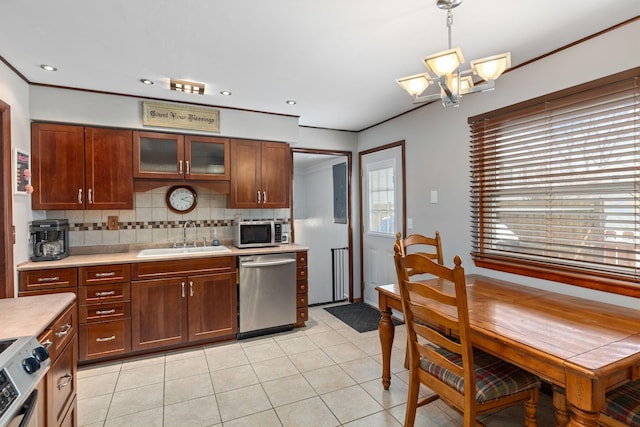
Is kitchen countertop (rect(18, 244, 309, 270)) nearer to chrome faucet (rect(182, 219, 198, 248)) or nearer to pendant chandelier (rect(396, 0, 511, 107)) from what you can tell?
chrome faucet (rect(182, 219, 198, 248))

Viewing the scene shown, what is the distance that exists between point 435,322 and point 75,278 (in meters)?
2.83

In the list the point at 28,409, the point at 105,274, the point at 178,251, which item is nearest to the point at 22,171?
the point at 105,274

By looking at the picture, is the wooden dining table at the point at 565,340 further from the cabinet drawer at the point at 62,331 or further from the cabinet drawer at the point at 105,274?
the cabinet drawer at the point at 105,274

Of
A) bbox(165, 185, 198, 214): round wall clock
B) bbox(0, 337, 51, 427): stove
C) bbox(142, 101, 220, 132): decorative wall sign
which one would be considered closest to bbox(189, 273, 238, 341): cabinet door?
bbox(165, 185, 198, 214): round wall clock

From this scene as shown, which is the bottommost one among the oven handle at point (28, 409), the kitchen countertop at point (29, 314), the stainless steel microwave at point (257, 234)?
the oven handle at point (28, 409)

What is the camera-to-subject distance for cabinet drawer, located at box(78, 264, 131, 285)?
279 cm

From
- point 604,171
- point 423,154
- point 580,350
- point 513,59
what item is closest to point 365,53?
point 513,59

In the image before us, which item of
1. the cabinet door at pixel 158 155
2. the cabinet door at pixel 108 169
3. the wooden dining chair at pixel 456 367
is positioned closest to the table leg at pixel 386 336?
the wooden dining chair at pixel 456 367

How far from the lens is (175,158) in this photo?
11.0 feet

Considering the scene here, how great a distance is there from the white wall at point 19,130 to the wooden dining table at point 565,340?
2.91 metres

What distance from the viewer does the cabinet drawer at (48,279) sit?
2600mm

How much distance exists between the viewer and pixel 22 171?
263 cm

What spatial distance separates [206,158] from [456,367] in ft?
9.70

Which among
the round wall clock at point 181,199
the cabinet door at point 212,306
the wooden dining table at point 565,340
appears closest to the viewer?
the wooden dining table at point 565,340
